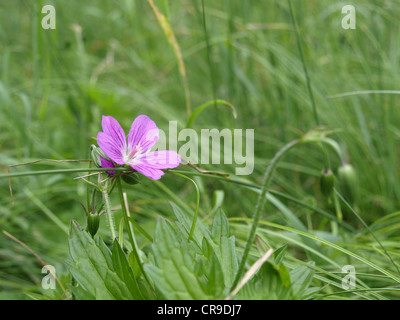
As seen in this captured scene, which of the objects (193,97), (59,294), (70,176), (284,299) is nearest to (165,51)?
(193,97)

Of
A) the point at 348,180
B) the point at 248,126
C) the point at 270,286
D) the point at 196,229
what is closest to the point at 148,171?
the point at 196,229

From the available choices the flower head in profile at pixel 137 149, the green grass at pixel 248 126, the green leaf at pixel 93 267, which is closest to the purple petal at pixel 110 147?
the flower head in profile at pixel 137 149

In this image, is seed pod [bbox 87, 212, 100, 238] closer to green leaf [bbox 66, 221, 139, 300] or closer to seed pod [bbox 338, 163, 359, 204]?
green leaf [bbox 66, 221, 139, 300]

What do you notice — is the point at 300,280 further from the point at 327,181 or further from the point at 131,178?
the point at 131,178

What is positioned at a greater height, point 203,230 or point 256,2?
point 256,2

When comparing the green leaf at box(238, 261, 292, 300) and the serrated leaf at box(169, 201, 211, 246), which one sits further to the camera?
the serrated leaf at box(169, 201, 211, 246)

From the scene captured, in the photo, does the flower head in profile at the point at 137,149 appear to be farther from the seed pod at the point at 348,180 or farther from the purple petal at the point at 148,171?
the seed pod at the point at 348,180

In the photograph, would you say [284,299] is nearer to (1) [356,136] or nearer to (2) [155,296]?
(2) [155,296]

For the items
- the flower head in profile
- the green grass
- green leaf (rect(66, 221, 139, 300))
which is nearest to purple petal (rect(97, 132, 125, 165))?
the flower head in profile
